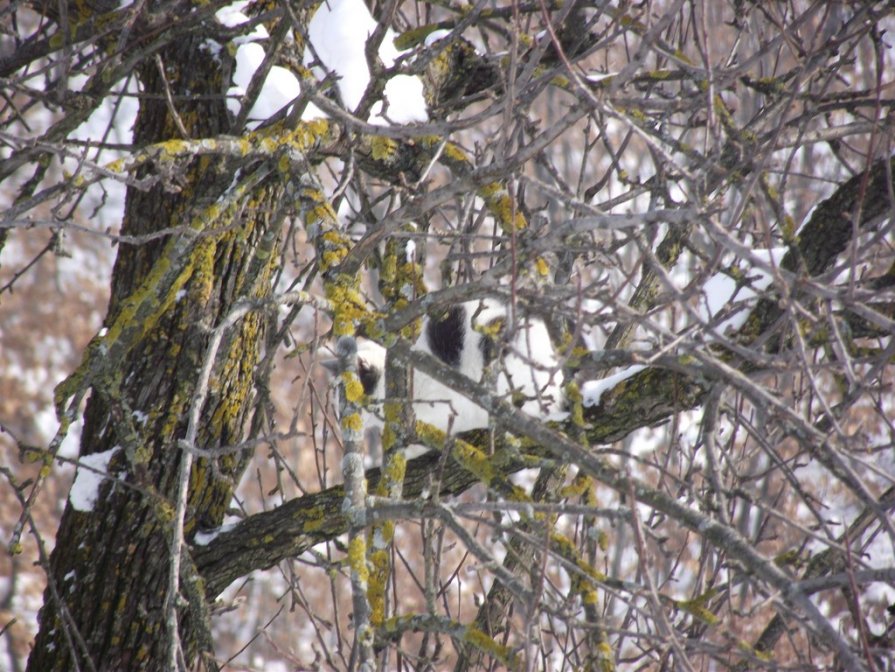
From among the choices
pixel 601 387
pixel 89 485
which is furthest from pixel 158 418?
pixel 601 387

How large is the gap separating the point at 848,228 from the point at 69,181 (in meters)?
2.32

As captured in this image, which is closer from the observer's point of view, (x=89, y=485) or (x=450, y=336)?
(x=89, y=485)

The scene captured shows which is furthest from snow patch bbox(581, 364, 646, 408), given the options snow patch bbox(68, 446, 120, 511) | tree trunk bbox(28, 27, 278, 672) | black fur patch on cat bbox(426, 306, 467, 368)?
snow patch bbox(68, 446, 120, 511)

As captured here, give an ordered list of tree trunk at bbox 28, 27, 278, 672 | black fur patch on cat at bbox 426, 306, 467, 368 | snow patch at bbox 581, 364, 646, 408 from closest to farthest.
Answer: snow patch at bbox 581, 364, 646, 408
tree trunk at bbox 28, 27, 278, 672
black fur patch on cat at bbox 426, 306, 467, 368

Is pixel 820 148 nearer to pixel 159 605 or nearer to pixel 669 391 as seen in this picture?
pixel 669 391

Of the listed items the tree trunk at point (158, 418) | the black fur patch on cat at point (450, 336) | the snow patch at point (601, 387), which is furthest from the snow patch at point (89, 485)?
the snow patch at point (601, 387)

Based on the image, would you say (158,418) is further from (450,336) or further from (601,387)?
(601,387)

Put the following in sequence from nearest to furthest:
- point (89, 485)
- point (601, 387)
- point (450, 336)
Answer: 1. point (601, 387)
2. point (89, 485)
3. point (450, 336)

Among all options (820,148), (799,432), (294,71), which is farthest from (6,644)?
(820,148)

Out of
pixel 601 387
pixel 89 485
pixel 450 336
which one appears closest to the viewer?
pixel 601 387

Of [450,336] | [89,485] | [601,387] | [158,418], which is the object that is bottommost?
[601,387]

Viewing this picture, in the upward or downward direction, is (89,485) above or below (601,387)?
above

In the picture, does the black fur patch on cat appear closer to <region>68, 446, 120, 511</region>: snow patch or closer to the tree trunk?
the tree trunk

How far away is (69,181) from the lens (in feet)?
7.50
